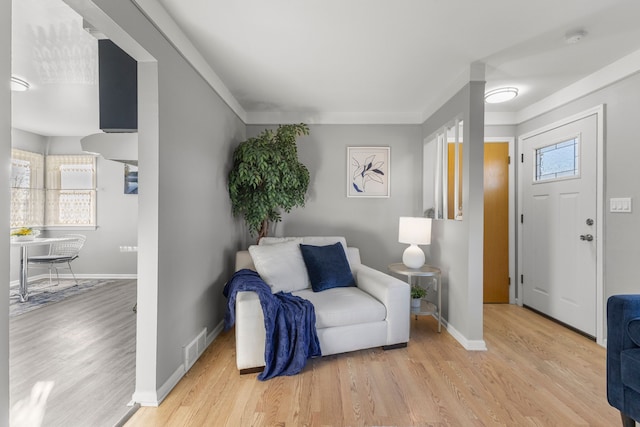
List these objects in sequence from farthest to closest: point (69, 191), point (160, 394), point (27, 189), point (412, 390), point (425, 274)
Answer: point (69, 191) < point (27, 189) < point (425, 274) < point (412, 390) < point (160, 394)

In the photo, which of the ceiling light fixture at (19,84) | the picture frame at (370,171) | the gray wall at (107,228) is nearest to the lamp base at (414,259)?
the picture frame at (370,171)

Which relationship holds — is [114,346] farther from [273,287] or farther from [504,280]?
[504,280]

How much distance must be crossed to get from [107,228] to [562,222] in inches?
257

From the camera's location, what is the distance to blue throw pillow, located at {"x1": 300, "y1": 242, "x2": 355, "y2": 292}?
9.51 ft

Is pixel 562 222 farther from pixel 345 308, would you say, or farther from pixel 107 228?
pixel 107 228


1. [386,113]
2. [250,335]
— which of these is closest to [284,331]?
[250,335]

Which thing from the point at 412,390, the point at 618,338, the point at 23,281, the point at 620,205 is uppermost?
the point at 620,205

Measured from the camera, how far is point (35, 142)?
5.23 meters

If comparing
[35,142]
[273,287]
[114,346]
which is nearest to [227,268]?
[273,287]

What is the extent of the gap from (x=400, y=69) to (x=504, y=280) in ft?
9.40

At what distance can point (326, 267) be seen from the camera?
2.97 m

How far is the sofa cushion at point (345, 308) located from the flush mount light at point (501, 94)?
7.71 ft

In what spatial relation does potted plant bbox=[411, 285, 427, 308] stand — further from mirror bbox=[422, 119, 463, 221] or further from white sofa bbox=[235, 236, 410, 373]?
mirror bbox=[422, 119, 463, 221]

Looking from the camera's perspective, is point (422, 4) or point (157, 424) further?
point (422, 4)
